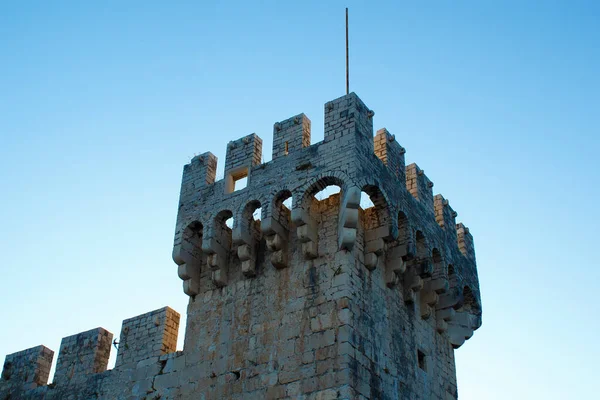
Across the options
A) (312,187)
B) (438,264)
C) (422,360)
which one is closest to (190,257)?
(312,187)

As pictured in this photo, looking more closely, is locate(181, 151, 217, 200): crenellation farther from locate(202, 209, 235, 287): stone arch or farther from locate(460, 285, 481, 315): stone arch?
locate(460, 285, 481, 315): stone arch

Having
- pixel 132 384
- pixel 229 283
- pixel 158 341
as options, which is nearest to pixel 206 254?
pixel 229 283

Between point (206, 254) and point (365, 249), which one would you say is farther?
point (206, 254)

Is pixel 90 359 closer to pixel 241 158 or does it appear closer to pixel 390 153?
pixel 241 158

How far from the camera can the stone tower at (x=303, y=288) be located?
38.3ft

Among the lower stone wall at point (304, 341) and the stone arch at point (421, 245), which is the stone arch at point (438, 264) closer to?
the stone arch at point (421, 245)

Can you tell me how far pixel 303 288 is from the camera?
40.1ft

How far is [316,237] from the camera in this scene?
496 inches

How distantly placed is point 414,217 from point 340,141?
7.18 ft

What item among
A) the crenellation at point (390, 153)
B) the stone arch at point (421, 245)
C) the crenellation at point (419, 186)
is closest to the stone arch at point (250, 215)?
the crenellation at point (390, 153)

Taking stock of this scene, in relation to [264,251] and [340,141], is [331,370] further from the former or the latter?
[340,141]

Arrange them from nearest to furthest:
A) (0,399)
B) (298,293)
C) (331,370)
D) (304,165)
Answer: (331,370) → (298,293) → (304,165) → (0,399)

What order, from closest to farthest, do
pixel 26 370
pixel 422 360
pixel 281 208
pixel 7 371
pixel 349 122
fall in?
pixel 349 122, pixel 281 208, pixel 422 360, pixel 26 370, pixel 7 371

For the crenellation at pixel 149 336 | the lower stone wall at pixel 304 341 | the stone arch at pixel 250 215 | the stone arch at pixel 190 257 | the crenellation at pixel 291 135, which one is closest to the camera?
the lower stone wall at pixel 304 341
